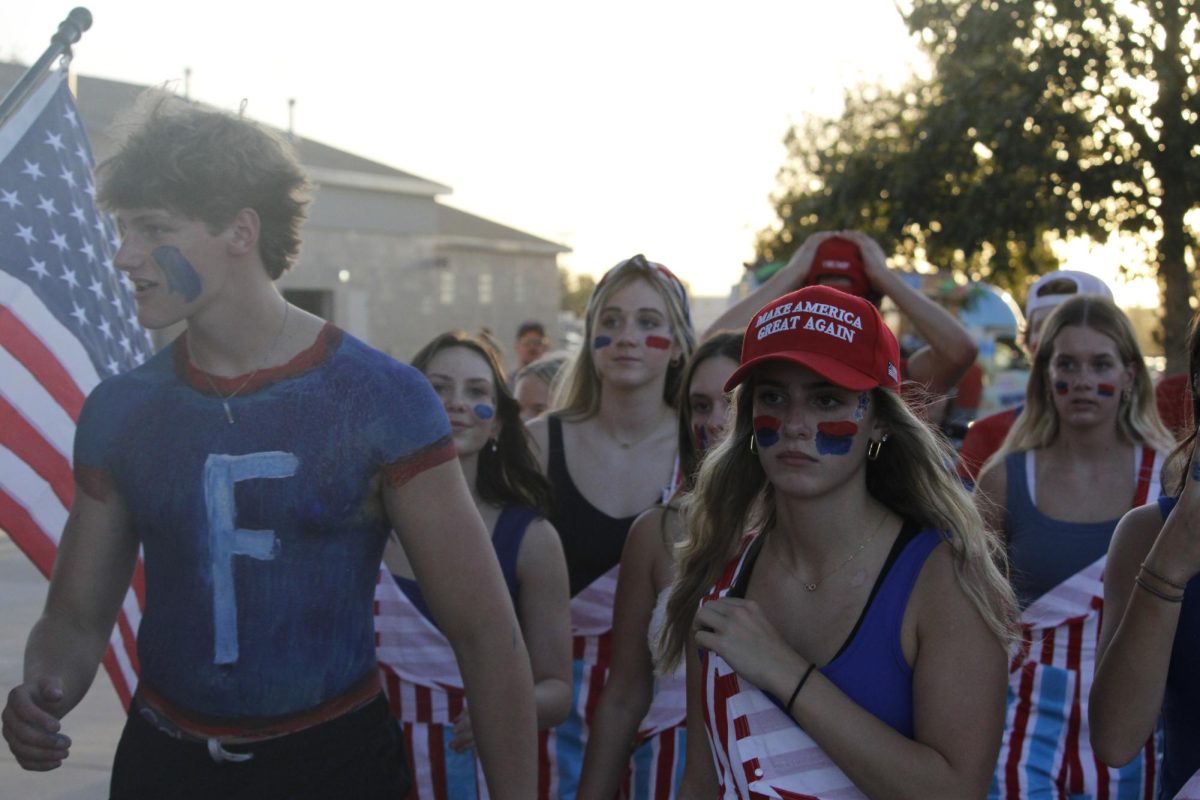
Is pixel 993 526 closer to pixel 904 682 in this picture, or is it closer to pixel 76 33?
pixel 904 682

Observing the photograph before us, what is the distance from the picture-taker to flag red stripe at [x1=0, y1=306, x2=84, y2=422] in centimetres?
331

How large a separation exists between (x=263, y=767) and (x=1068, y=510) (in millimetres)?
2582

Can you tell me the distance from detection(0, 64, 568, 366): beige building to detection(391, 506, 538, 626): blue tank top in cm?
2192

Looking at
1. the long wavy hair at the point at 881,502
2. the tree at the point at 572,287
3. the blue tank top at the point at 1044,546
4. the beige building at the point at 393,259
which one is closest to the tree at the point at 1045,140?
the blue tank top at the point at 1044,546

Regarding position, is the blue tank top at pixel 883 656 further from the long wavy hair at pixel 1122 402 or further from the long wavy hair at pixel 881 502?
the long wavy hair at pixel 1122 402

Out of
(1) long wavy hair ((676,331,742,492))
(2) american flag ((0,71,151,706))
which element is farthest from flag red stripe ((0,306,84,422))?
(1) long wavy hair ((676,331,742,492))

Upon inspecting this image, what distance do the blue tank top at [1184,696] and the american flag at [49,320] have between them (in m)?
2.41

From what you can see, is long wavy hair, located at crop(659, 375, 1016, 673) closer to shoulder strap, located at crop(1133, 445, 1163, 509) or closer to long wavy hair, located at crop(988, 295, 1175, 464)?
shoulder strap, located at crop(1133, 445, 1163, 509)

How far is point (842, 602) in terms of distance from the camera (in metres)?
2.33

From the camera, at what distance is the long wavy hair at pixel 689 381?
3510 millimetres

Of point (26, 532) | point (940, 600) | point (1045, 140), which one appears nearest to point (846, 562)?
point (940, 600)

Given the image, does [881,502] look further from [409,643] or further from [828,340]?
[409,643]

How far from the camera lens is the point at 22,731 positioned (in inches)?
95.9

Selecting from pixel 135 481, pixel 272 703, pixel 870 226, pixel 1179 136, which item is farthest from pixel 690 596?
pixel 870 226
